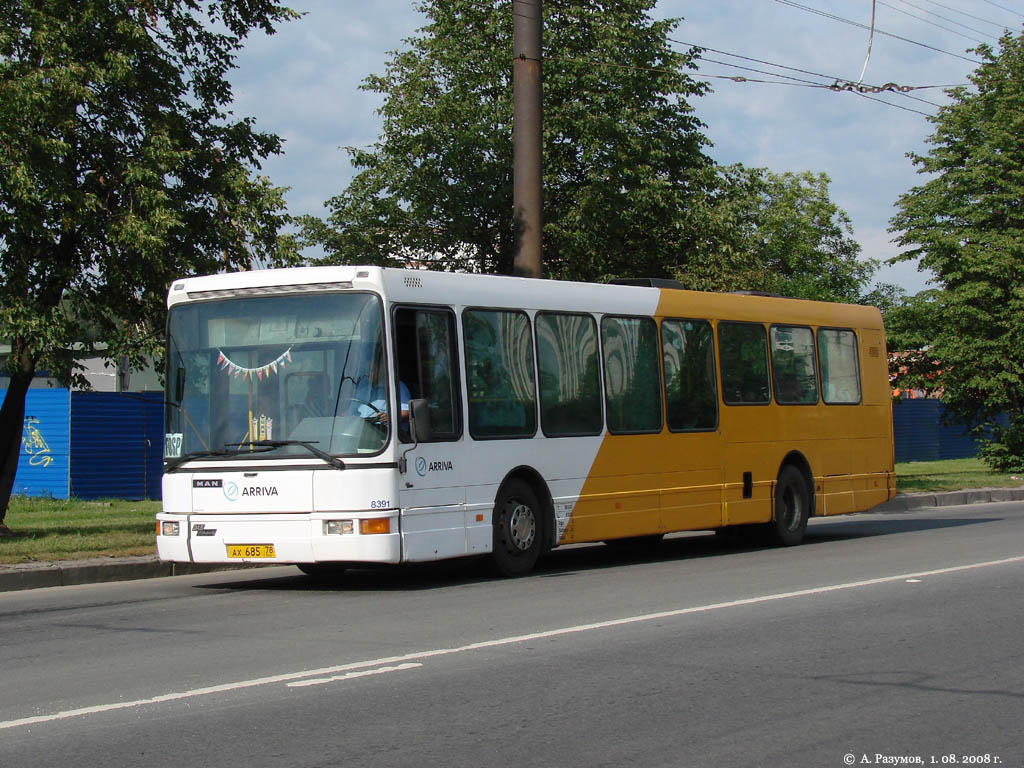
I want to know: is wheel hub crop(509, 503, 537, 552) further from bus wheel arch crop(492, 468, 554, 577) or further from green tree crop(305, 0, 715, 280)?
green tree crop(305, 0, 715, 280)

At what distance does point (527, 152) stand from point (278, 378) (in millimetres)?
6881

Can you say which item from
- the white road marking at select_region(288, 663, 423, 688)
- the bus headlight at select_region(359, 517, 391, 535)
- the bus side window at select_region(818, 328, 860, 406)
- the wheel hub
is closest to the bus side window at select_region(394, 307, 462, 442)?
the bus headlight at select_region(359, 517, 391, 535)

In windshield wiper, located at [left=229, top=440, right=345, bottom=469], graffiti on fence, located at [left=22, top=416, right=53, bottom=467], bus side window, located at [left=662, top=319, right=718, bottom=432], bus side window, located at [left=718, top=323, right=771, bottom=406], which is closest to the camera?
windshield wiper, located at [left=229, top=440, right=345, bottom=469]

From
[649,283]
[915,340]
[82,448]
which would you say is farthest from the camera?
[915,340]

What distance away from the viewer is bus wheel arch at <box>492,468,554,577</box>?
12820mm

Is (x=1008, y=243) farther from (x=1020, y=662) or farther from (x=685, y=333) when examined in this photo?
(x=1020, y=662)

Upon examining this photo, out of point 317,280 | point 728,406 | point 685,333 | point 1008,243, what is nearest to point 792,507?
point 728,406

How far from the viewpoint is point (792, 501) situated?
1697cm

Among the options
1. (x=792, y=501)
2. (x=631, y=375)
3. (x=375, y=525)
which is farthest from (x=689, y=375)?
(x=375, y=525)

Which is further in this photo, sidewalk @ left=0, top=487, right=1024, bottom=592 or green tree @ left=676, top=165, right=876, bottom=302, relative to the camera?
green tree @ left=676, top=165, right=876, bottom=302

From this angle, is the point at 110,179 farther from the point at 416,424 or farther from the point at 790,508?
the point at 790,508

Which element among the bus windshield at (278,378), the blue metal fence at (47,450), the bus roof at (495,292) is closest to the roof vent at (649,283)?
the bus roof at (495,292)

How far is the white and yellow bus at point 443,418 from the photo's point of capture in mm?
11602

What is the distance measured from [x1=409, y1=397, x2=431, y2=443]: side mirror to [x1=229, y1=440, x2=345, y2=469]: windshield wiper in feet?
2.38
